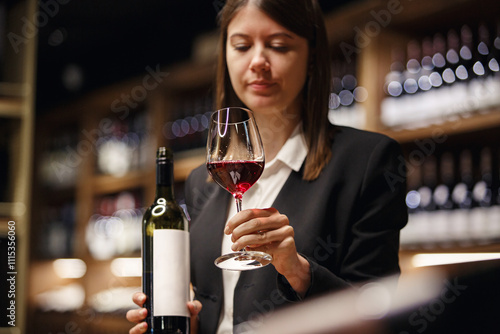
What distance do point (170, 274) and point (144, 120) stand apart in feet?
8.74

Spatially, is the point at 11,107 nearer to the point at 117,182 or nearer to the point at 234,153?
the point at 117,182

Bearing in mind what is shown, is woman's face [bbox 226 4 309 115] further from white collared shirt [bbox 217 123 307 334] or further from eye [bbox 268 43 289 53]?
white collared shirt [bbox 217 123 307 334]

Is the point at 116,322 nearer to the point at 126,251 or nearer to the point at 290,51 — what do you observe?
the point at 126,251

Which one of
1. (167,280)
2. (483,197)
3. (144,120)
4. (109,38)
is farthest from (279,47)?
(109,38)

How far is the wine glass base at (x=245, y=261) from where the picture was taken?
741mm

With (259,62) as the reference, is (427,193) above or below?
below

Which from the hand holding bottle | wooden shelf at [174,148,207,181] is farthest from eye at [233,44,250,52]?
wooden shelf at [174,148,207,181]

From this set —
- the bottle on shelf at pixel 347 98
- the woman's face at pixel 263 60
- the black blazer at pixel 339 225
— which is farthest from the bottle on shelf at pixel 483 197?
the woman's face at pixel 263 60

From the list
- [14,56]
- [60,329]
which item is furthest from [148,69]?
[60,329]

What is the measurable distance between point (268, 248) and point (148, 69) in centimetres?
282

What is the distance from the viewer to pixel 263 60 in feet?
3.26

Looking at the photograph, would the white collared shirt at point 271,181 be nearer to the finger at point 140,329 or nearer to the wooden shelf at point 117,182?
the finger at point 140,329

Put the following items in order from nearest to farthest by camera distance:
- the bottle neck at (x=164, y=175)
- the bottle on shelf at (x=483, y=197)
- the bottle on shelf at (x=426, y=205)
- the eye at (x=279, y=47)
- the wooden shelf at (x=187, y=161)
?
the bottle neck at (x=164, y=175), the eye at (x=279, y=47), the bottle on shelf at (x=483, y=197), the bottle on shelf at (x=426, y=205), the wooden shelf at (x=187, y=161)

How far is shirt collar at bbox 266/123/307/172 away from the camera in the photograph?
3.65ft
